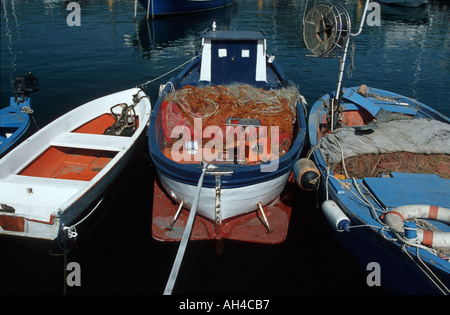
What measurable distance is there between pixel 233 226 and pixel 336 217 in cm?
197

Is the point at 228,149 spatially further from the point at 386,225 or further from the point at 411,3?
the point at 411,3

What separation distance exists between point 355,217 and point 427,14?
3902 cm

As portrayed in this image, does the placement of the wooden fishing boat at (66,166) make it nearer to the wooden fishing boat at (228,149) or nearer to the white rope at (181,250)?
the wooden fishing boat at (228,149)

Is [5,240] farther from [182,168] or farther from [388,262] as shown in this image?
[388,262]

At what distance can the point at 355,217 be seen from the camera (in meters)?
5.34

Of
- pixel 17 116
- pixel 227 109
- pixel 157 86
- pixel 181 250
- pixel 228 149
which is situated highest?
pixel 227 109

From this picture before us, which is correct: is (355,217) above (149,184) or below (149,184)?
above

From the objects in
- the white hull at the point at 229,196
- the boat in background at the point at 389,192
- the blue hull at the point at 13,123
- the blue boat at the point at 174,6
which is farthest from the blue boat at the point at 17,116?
the blue boat at the point at 174,6

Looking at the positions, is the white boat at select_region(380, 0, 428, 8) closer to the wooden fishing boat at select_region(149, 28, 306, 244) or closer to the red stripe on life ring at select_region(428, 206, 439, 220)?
the wooden fishing boat at select_region(149, 28, 306, 244)

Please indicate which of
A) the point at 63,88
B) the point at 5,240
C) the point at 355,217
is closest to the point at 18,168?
the point at 5,240

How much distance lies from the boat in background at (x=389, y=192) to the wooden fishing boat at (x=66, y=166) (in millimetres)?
4183

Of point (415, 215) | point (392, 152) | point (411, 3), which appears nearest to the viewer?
point (415, 215)

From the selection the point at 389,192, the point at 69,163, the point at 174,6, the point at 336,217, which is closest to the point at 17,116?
the point at 69,163

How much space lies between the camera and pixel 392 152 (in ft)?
22.1
